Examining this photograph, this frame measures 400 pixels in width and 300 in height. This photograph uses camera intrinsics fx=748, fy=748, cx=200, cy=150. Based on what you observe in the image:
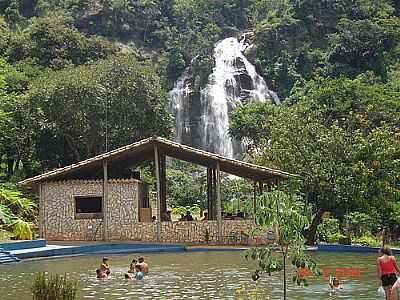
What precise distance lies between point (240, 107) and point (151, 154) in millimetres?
18859

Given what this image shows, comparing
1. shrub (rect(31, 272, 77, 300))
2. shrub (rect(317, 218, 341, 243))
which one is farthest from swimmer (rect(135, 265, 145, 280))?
shrub (rect(317, 218, 341, 243))

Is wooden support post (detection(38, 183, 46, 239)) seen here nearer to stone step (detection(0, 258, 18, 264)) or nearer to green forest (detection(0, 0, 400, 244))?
green forest (detection(0, 0, 400, 244))

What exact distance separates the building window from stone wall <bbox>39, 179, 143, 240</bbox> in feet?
0.69

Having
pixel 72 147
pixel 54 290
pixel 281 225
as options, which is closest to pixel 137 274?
pixel 54 290

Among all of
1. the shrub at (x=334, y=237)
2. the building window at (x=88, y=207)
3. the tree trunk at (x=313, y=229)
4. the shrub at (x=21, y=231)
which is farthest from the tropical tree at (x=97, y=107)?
the tree trunk at (x=313, y=229)

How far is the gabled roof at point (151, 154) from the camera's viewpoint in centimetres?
2752


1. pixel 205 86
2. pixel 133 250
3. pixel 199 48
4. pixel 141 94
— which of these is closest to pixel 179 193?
pixel 141 94

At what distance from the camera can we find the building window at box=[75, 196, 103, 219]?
29.0m

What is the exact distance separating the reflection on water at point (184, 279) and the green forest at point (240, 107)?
9.17 ft

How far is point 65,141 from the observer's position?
4116cm

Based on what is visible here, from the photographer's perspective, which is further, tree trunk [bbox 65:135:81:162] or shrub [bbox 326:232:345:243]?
tree trunk [bbox 65:135:81:162]

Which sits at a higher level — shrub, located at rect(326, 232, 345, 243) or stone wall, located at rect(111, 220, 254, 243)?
stone wall, located at rect(111, 220, 254, 243)

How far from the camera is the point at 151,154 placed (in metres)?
31.7

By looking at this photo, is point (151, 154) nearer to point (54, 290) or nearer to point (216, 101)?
point (54, 290)
